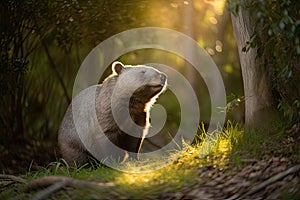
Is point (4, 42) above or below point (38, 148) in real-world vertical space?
above

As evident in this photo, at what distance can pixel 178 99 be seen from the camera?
11.3 m

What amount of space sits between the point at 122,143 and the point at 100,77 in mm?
3549

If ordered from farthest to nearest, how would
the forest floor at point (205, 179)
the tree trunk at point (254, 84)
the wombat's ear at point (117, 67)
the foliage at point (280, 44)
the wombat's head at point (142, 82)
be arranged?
the wombat's ear at point (117, 67), the wombat's head at point (142, 82), the tree trunk at point (254, 84), the forest floor at point (205, 179), the foliage at point (280, 44)

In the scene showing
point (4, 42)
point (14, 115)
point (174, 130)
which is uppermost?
point (4, 42)

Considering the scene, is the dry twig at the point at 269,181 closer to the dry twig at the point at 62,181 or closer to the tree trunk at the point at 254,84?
the dry twig at the point at 62,181

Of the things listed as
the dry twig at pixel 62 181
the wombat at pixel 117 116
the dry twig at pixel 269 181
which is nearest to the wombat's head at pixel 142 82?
the wombat at pixel 117 116

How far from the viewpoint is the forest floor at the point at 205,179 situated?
5.23 meters

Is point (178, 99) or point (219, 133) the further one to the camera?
point (178, 99)

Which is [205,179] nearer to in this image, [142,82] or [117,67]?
[142,82]

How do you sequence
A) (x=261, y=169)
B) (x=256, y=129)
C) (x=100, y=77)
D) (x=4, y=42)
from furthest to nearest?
(x=100, y=77) → (x=4, y=42) → (x=256, y=129) → (x=261, y=169)

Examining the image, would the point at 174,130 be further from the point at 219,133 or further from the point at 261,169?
the point at 261,169

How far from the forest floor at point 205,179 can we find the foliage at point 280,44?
334 millimetres

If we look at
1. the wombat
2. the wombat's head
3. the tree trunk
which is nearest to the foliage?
the tree trunk

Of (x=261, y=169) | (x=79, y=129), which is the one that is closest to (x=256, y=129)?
(x=261, y=169)
